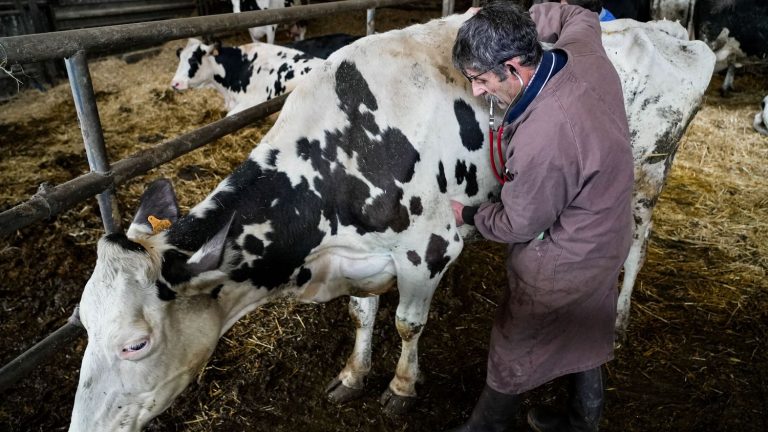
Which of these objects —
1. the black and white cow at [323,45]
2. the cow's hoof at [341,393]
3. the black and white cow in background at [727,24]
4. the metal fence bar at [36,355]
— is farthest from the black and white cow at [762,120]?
the metal fence bar at [36,355]

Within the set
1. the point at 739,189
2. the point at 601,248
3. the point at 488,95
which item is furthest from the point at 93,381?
the point at 739,189

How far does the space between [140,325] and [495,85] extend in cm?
143

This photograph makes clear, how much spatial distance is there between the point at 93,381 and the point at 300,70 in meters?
4.73

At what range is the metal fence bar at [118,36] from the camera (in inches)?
64.9

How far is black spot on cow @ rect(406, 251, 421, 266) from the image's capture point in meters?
2.30

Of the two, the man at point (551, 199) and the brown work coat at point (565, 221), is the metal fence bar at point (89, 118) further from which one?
the brown work coat at point (565, 221)

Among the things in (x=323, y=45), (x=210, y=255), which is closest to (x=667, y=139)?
(x=210, y=255)

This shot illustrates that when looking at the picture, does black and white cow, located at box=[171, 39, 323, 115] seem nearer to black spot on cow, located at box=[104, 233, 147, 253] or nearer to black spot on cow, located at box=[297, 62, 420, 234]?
black spot on cow, located at box=[297, 62, 420, 234]

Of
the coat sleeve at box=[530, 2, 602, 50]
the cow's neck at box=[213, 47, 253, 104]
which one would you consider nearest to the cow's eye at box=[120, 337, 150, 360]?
the coat sleeve at box=[530, 2, 602, 50]

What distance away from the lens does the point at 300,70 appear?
5820 millimetres

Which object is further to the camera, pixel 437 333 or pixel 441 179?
pixel 437 333

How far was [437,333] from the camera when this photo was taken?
10.8 feet

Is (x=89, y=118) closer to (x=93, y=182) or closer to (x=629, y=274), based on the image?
(x=93, y=182)

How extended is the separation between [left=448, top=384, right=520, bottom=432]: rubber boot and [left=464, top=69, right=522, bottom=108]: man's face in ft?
4.16
